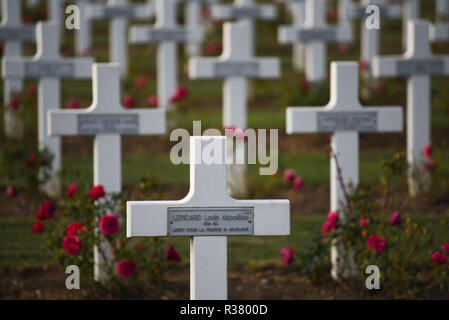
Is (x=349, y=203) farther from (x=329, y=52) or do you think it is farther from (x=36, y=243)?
(x=329, y=52)

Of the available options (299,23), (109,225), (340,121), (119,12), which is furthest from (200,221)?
(299,23)

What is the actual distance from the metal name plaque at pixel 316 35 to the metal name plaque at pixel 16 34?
3.34 meters

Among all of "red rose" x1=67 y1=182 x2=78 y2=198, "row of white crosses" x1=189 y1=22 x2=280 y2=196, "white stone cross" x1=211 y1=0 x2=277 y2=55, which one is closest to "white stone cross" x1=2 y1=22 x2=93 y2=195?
"row of white crosses" x1=189 y1=22 x2=280 y2=196

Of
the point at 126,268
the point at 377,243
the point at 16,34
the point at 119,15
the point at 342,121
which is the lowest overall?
the point at 126,268

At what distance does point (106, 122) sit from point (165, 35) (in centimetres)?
581

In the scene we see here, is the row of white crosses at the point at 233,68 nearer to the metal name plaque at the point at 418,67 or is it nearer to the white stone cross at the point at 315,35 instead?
the metal name plaque at the point at 418,67

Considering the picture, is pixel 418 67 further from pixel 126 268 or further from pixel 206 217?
pixel 206 217

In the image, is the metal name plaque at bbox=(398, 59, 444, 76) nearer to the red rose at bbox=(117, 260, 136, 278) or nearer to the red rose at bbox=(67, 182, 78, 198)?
the red rose at bbox=(67, 182, 78, 198)

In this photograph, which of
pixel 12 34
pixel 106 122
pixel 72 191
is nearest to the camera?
pixel 72 191

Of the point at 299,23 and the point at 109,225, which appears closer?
the point at 109,225

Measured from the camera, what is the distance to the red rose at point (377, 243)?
5.54 metres

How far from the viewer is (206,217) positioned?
15.1ft

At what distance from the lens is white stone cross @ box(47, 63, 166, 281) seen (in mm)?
6230

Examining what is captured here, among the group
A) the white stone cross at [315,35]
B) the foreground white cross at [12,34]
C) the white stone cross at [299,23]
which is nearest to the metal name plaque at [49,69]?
the foreground white cross at [12,34]
